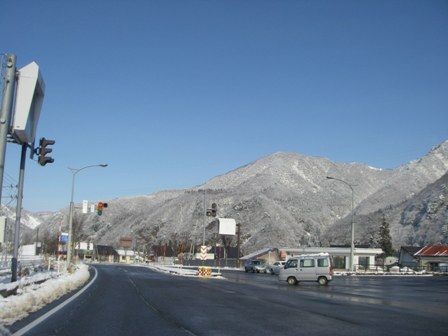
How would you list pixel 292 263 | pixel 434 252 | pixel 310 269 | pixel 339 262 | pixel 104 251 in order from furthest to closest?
1. pixel 104 251
2. pixel 434 252
3. pixel 339 262
4. pixel 292 263
5. pixel 310 269

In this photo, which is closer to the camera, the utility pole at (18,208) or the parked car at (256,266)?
the utility pole at (18,208)

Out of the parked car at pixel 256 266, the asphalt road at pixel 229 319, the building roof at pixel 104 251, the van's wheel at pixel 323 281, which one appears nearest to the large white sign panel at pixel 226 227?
the parked car at pixel 256 266

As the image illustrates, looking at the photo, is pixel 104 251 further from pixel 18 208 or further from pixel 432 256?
pixel 18 208

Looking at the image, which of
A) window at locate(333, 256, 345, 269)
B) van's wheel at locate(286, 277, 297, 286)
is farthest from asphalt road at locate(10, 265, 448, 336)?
window at locate(333, 256, 345, 269)

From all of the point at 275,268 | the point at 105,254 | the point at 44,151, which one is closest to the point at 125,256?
the point at 105,254

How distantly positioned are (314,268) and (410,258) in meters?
90.2

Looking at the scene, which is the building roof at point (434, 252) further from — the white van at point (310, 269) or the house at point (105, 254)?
the house at point (105, 254)

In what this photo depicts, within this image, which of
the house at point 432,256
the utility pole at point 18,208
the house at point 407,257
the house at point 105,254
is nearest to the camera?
the utility pole at point 18,208

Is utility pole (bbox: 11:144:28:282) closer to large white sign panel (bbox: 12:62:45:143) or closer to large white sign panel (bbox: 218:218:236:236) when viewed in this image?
large white sign panel (bbox: 12:62:45:143)

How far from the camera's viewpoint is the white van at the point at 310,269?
126 feet

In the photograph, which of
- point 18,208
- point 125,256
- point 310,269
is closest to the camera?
point 18,208

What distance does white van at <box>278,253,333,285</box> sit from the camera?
126 feet

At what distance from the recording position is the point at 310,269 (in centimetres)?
3872

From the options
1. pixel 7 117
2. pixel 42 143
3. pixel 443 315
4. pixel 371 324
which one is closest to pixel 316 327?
pixel 371 324
